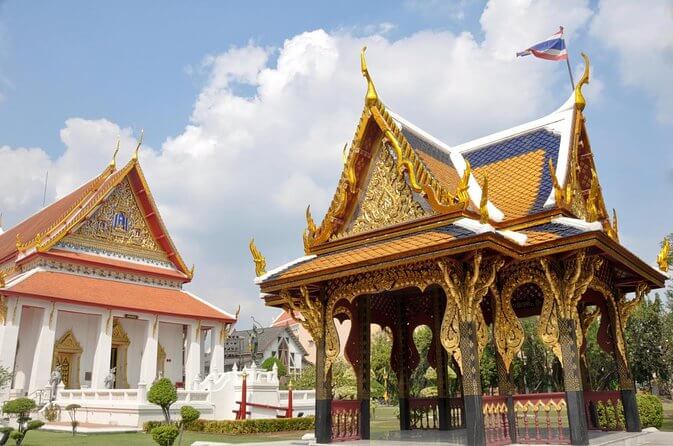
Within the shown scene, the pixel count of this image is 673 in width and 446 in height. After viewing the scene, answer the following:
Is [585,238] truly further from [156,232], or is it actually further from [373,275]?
[156,232]

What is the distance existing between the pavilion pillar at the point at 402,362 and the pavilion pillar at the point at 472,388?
3955mm

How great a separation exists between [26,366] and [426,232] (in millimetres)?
19493

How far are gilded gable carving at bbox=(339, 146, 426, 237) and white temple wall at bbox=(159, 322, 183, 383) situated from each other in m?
18.9

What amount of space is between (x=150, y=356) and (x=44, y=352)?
4384mm

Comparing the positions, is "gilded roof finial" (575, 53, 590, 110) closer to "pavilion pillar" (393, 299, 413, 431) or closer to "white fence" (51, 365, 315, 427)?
"pavilion pillar" (393, 299, 413, 431)

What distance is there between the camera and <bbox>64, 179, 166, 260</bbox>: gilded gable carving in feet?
82.2

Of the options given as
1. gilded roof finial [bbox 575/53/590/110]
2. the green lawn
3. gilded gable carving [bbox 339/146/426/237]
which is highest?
gilded roof finial [bbox 575/53/590/110]

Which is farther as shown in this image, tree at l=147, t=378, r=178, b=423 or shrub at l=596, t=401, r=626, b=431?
tree at l=147, t=378, r=178, b=423

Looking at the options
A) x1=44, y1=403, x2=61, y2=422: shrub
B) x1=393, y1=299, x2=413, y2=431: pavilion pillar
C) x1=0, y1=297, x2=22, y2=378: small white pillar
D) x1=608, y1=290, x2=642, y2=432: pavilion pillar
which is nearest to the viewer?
x1=608, y1=290, x2=642, y2=432: pavilion pillar

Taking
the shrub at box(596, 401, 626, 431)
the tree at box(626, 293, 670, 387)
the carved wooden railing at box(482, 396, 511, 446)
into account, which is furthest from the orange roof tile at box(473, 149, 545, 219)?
the tree at box(626, 293, 670, 387)

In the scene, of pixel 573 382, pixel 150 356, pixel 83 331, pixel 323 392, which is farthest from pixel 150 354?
pixel 573 382

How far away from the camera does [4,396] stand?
1977 centimetres

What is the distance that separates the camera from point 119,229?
1044 inches

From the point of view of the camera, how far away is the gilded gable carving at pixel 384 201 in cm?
905
